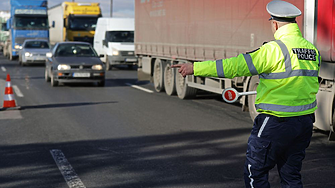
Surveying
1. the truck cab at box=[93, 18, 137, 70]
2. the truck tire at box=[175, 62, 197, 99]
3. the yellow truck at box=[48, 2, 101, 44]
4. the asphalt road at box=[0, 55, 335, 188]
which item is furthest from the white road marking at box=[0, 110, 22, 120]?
the yellow truck at box=[48, 2, 101, 44]

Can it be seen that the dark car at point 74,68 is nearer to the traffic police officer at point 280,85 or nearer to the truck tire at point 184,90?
the truck tire at point 184,90

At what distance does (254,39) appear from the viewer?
1083 cm

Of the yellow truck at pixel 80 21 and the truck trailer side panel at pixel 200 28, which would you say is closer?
the truck trailer side panel at pixel 200 28

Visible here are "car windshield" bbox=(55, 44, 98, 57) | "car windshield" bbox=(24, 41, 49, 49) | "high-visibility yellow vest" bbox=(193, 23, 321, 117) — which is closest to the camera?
"high-visibility yellow vest" bbox=(193, 23, 321, 117)

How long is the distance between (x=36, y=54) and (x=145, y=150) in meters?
23.7

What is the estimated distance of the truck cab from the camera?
27.2 meters

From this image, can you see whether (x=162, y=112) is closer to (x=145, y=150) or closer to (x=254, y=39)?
(x=254, y=39)

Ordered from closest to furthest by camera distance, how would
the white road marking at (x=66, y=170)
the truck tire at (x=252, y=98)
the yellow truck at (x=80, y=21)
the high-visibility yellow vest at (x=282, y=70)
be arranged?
the high-visibility yellow vest at (x=282, y=70), the white road marking at (x=66, y=170), the truck tire at (x=252, y=98), the yellow truck at (x=80, y=21)

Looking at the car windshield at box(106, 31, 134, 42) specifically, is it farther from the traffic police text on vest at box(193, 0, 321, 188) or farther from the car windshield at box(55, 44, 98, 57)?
the traffic police text on vest at box(193, 0, 321, 188)

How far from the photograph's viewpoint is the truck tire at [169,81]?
15.8 m

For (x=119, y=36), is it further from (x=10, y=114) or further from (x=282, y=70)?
(x=282, y=70)

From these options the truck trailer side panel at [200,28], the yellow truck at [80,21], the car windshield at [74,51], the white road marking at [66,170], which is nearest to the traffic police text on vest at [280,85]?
the white road marking at [66,170]

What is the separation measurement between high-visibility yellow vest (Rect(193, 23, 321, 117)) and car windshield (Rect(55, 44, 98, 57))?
50.0ft

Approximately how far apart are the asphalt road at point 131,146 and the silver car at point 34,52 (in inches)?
649
